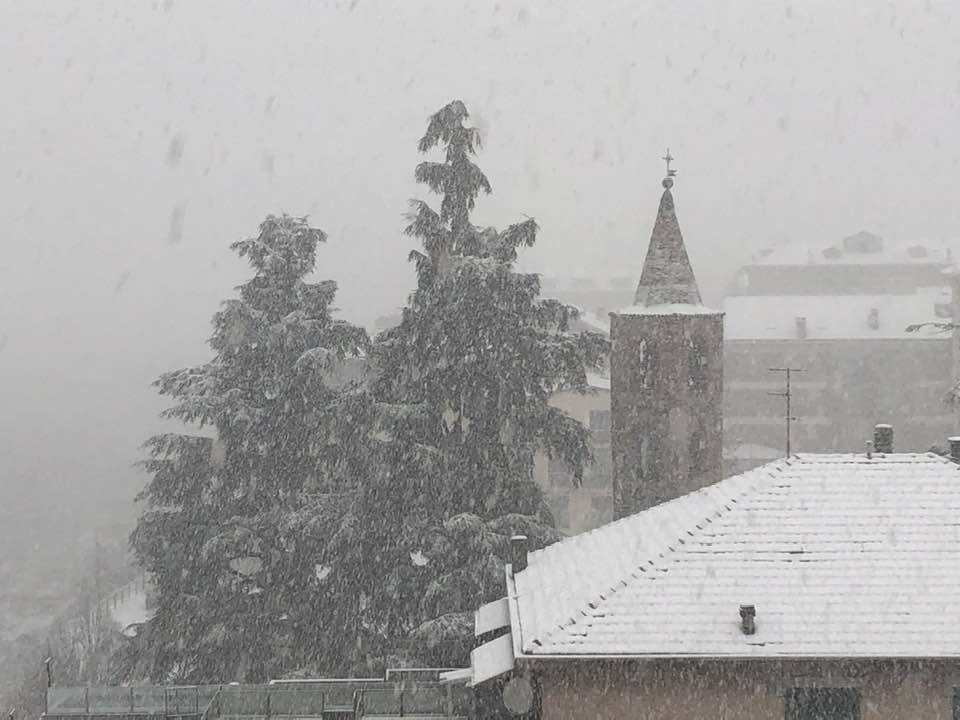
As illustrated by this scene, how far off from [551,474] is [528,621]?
32.2 m

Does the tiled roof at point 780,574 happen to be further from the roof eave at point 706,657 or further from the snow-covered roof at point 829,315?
the snow-covered roof at point 829,315

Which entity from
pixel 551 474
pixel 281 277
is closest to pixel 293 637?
pixel 281 277

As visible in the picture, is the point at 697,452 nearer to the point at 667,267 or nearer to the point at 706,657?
the point at 667,267

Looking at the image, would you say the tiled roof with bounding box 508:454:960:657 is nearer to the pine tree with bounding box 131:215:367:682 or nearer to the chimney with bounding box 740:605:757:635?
the chimney with bounding box 740:605:757:635

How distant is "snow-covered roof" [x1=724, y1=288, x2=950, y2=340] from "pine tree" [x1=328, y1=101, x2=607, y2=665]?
132ft

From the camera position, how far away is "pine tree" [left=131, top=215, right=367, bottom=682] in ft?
76.3

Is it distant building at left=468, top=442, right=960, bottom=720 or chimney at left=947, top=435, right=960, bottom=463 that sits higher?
chimney at left=947, top=435, right=960, bottom=463

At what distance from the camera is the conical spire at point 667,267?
27469mm

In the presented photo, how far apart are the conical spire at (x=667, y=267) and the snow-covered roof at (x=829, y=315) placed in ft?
115

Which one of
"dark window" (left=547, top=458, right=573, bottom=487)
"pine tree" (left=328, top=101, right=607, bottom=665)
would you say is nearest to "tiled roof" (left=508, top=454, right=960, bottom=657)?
"pine tree" (left=328, top=101, right=607, bottom=665)

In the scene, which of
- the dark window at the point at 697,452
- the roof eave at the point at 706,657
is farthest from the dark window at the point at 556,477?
the roof eave at the point at 706,657

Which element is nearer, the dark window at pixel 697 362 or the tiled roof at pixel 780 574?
the tiled roof at pixel 780 574

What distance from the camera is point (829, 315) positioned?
63625 mm

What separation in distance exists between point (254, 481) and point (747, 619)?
1300cm
